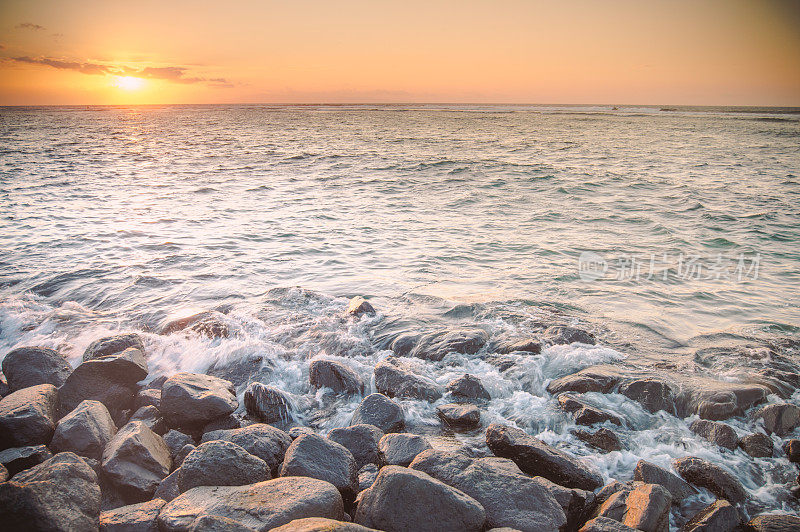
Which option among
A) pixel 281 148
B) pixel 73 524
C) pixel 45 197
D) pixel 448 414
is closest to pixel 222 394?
pixel 73 524

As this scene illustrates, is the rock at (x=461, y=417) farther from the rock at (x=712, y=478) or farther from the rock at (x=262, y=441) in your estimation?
the rock at (x=712, y=478)

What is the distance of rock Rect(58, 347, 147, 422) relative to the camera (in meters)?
4.79

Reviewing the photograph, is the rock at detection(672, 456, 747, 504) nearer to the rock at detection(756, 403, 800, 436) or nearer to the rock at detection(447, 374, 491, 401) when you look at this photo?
the rock at detection(756, 403, 800, 436)

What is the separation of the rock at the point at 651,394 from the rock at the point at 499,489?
214 cm

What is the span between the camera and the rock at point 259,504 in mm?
2918

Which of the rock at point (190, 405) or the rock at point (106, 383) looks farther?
the rock at point (106, 383)

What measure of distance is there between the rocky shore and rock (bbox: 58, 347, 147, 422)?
2 centimetres

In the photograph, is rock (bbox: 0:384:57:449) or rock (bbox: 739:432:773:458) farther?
rock (bbox: 739:432:773:458)

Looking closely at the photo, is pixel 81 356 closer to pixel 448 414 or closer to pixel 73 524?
pixel 73 524

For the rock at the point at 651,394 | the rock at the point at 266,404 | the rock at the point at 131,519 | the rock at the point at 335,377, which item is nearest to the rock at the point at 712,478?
the rock at the point at 651,394

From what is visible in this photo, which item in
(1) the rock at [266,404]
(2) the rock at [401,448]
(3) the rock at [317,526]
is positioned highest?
(3) the rock at [317,526]

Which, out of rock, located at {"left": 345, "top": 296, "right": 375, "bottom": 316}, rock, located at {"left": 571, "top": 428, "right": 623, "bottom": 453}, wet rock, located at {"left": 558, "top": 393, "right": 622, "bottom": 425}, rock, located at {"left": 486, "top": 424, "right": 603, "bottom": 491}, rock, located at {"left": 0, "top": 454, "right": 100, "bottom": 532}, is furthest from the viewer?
rock, located at {"left": 345, "top": 296, "right": 375, "bottom": 316}

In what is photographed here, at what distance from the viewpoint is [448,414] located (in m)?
4.70

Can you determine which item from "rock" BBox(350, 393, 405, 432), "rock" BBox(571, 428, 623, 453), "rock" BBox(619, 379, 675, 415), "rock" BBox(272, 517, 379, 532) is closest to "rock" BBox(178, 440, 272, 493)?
"rock" BBox(272, 517, 379, 532)
